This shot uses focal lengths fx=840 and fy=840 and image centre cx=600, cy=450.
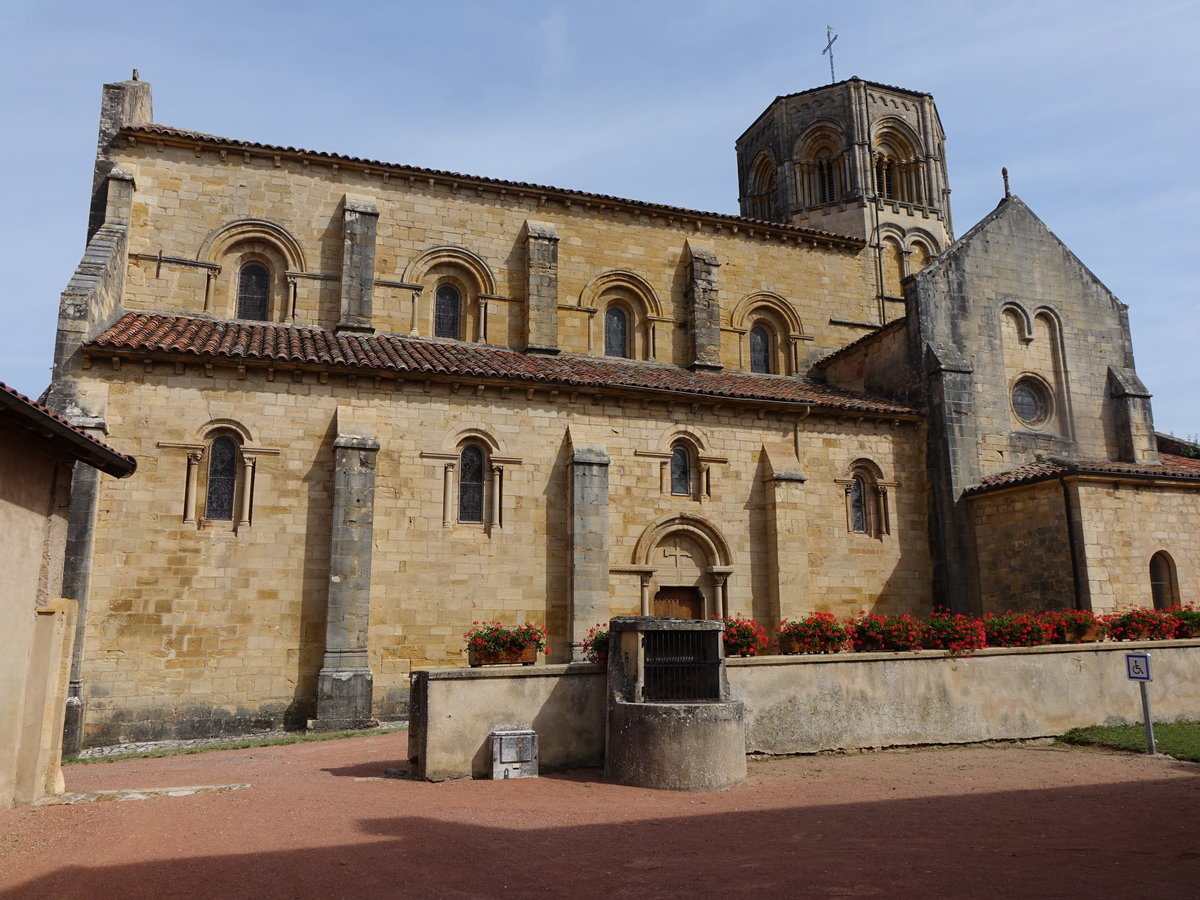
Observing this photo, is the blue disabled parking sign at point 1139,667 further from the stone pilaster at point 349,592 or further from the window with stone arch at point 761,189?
the window with stone arch at point 761,189

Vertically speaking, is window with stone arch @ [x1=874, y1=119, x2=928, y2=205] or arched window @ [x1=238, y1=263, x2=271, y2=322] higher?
window with stone arch @ [x1=874, y1=119, x2=928, y2=205]

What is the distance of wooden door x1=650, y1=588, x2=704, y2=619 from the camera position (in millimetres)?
17984

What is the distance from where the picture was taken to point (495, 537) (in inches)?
662

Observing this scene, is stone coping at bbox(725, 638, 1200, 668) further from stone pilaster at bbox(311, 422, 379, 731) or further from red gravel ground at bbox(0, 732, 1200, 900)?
stone pilaster at bbox(311, 422, 379, 731)

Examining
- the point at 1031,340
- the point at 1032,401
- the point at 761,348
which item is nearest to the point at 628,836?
the point at 761,348

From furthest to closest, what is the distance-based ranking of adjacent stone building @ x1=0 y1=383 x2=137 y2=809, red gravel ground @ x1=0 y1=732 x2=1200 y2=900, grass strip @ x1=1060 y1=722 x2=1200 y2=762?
1. grass strip @ x1=1060 y1=722 x2=1200 y2=762
2. adjacent stone building @ x1=0 y1=383 x2=137 y2=809
3. red gravel ground @ x1=0 y1=732 x2=1200 y2=900

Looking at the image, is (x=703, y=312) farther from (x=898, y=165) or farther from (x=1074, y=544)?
(x=898, y=165)

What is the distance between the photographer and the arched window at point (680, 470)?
1859 centimetres

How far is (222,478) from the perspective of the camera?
1560cm

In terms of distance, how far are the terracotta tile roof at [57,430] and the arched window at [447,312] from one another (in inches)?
412

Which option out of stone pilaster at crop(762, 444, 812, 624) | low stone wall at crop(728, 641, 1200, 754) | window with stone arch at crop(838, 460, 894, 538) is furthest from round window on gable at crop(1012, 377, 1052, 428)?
low stone wall at crop(728, 641, 1200, 754)

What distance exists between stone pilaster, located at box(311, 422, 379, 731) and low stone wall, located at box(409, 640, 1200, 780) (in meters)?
4.58

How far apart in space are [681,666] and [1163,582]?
13.5m

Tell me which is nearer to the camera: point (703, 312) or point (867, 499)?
point (867, 499)
